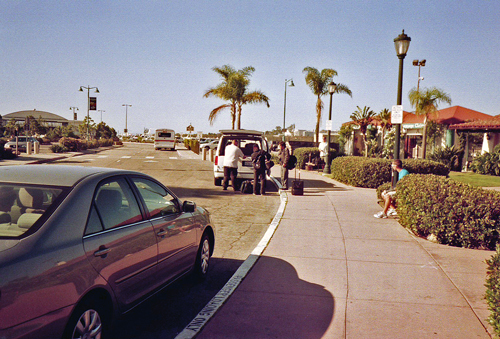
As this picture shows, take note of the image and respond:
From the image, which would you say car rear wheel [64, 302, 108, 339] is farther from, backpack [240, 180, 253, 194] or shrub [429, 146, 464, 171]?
shrub [429, 146, 464, 171]

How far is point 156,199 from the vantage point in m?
4.80

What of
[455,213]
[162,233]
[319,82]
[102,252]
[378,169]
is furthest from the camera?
[319,82]

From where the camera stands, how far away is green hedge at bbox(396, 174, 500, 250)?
22.9 feet

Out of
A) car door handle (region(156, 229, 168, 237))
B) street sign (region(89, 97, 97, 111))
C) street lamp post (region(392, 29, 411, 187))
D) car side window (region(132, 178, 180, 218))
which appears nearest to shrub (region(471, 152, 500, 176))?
street lamp post (region(392, 29, 411, 187))

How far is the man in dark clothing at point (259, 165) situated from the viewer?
1347cm

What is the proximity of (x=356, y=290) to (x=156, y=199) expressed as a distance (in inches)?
105

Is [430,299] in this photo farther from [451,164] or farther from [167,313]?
[451,164]

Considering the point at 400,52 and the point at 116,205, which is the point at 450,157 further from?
the point at 116,205

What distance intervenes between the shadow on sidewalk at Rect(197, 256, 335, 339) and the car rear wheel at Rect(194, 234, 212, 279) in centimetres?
57

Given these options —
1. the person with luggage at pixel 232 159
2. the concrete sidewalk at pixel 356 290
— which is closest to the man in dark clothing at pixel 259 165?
the person with luggage at pixel 232 159

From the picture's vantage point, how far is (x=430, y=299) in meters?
4.91

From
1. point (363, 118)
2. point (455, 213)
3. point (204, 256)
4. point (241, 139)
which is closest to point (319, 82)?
point (363, 118)

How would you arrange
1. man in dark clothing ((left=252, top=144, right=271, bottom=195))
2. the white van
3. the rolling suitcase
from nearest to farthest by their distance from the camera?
1. man in dark clothing ((left=252, top=144, right=271, bottom=195))
2. the rolling suitcase
3. the white van

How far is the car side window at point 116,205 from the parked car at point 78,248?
1 cm
